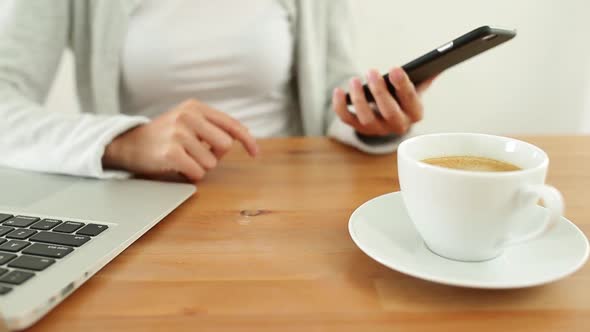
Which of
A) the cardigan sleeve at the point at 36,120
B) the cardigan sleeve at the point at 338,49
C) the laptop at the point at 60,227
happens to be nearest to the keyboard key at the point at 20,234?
the laptop at the point at 60,227

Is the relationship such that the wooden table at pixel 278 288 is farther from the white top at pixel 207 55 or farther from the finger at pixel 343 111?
the white top at pixel 207 55

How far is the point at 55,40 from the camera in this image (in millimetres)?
721

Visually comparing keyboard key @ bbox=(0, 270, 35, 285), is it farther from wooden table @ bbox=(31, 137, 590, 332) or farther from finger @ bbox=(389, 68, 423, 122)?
finger @ bbox=(389, 68, 423, 122)

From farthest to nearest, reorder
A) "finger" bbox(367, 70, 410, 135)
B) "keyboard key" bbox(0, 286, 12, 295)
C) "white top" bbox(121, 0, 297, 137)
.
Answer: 1. "white top" bbox(121, 0, 297, 137)
2. "finger" bbox(367, 70, 410, 135)
3. "keyboard key" bbox(0, 286, 12, 295)

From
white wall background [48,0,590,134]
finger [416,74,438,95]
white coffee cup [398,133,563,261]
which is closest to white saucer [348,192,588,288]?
white coffee cup [398,133,563,261]

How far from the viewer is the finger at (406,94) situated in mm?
509

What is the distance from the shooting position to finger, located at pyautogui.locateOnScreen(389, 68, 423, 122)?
1.67 feet

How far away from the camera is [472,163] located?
1.17ft

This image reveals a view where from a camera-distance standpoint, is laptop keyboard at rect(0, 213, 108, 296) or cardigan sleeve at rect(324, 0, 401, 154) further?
cardigan sleeve at rect(324, 0, 401, 154)

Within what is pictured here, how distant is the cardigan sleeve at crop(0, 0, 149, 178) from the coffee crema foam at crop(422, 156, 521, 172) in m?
0.31

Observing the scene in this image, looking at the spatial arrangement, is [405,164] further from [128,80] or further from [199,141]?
[128,80]

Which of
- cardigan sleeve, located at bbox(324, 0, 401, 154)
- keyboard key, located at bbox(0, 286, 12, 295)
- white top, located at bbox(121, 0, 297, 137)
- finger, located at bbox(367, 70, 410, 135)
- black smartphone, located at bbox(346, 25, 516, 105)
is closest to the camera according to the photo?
keyboard key, located at bbox(0, 286, 12, 295)

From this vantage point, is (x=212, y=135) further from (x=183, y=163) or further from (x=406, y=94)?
(x=406, y=94)

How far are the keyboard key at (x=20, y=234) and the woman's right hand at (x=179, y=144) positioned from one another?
0.53ft
